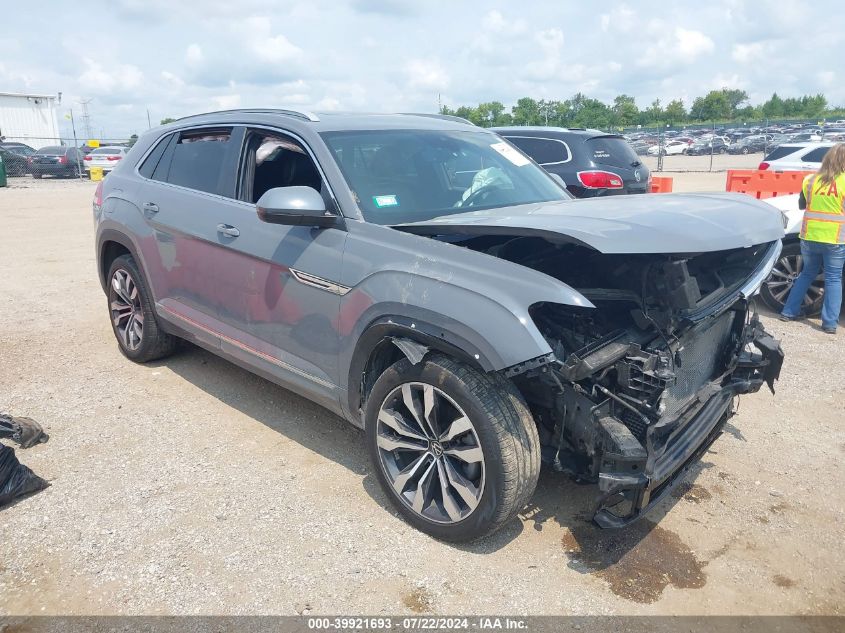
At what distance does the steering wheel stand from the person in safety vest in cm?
402

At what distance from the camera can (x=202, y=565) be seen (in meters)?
2.97

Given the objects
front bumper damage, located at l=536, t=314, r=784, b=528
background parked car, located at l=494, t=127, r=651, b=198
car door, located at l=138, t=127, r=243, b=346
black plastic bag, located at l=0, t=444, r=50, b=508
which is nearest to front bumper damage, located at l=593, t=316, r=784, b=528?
front bumper damage, located at l=536, t=314, r=784, b=528

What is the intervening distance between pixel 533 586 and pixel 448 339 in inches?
44.2

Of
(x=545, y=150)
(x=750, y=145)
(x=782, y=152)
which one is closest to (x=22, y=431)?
(x=545, y=150)

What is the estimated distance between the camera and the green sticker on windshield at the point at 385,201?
11.6 feet

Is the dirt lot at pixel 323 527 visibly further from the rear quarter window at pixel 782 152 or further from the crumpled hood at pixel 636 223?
the rear quarter window at pixel 782 152

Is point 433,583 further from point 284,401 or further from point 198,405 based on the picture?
point 198,405

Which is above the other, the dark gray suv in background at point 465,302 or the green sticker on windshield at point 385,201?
the green sticker on windshield at point 385,201

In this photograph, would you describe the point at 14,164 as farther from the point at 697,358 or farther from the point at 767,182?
the point at 697,358

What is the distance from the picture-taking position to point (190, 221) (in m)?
4.31

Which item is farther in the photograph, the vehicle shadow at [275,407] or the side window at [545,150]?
the side window at [545,150]

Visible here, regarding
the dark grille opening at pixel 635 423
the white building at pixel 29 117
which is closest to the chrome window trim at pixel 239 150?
the dark grille opening at pixel 635 423

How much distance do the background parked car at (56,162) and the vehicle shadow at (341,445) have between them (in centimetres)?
2622

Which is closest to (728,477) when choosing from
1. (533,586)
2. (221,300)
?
(533,586)
